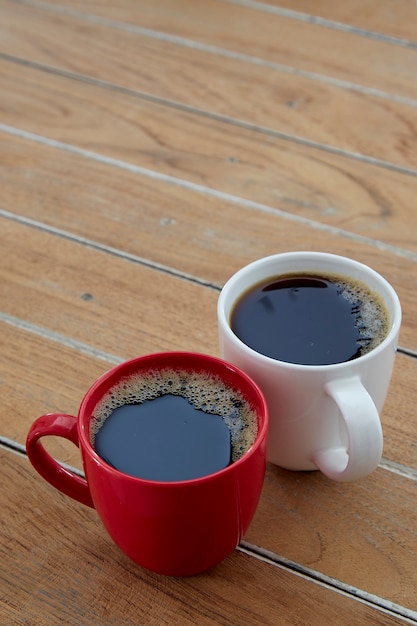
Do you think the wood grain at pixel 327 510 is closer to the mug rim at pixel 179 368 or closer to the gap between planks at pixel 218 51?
the mug rim at pixel 179 368

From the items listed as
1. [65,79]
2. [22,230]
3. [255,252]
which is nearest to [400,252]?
[255,252]

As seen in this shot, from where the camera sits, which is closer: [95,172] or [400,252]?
[400,252]

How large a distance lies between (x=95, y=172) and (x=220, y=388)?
1.50 ft

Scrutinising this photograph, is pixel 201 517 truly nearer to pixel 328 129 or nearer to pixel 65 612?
pixel 65 612

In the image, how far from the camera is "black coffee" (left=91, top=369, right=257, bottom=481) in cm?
55

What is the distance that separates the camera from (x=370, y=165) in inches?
38.8

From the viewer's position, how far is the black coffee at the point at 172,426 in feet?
1.80

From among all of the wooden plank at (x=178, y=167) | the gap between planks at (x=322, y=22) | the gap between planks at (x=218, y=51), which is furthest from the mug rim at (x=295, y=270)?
the gap between planks at (x=322, y=22)

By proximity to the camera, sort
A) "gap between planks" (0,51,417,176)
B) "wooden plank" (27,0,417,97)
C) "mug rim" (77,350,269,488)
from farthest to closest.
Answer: "wooden plank" (27,0,417,97) → "gap between planks" (0,51,417,176) → "mug rim" (77,350,269,488)

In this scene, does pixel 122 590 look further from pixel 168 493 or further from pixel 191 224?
pixel 191 224

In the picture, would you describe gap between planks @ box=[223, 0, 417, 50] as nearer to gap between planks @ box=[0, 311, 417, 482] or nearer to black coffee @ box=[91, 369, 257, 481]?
gap between planks @ box=[0, 311, 417, 482]

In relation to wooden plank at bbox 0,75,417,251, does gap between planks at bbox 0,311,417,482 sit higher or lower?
lower

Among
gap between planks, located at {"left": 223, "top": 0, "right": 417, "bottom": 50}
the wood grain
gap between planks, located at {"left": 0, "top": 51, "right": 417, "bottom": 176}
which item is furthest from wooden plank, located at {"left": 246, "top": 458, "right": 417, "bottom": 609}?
gap between planks, located at {"left": 223, "top": 0, "right": 417, "bottom": 50}

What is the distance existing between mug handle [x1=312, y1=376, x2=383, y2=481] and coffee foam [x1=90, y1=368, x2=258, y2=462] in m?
0.06
